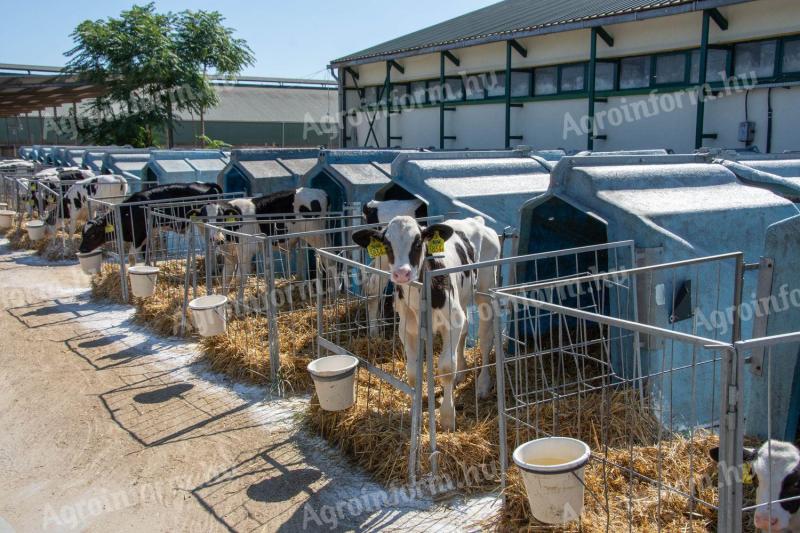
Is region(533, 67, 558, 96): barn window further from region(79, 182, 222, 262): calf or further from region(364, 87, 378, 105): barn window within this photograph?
region(79, 182, 222, 262): calf

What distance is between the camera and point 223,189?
13242 mm

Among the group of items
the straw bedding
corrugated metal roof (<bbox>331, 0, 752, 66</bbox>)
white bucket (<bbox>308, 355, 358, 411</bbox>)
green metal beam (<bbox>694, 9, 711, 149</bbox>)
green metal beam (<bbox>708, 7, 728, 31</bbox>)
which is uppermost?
corrugated metal roof (<bbox>331, 0, 752, 66</bbox>)

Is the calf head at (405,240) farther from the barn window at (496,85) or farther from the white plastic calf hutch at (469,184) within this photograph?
the barn window at (496,85)

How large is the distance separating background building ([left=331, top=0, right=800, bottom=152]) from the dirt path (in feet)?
32.9

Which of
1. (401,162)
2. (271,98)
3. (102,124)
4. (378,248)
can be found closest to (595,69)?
(401,162)

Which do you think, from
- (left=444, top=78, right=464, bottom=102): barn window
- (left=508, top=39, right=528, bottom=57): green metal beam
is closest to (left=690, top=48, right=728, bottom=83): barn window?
(left=508, top=39, right=528, bottom=57): green metal beam

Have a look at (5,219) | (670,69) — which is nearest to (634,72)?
(670,69)

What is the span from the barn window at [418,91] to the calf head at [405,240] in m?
15.9

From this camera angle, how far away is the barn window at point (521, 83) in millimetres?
17078

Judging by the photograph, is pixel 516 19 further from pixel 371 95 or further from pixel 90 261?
pixel 90 261

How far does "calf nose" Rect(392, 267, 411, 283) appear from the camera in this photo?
4.95 metres

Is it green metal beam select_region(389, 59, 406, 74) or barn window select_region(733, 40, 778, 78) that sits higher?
green metal beam select_region(389, 59, 406, 74)

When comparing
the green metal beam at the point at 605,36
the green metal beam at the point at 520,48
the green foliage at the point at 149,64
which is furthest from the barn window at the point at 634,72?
the green foliage at the point at 149,64

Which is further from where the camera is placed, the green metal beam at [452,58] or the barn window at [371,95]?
the barn window at [371,95]
